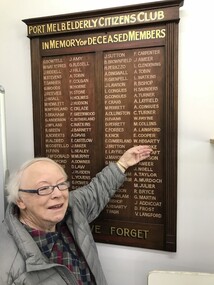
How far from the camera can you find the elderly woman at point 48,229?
39.6 inches

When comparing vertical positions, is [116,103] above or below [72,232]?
above

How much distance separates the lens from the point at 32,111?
1574mm

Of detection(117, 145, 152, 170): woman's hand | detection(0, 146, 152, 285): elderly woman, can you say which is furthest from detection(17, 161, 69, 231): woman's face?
detection(117, 145, 152, 170): woman's hand

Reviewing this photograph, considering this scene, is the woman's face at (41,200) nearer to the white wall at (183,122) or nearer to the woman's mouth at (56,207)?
the woman's mouth at (56,207)

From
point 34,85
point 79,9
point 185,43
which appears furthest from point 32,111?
point 185,43

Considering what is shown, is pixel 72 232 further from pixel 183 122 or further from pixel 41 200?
pixel 183 122

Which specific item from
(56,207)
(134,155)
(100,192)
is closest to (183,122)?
(134,155)

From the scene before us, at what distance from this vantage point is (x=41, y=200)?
3.60ft

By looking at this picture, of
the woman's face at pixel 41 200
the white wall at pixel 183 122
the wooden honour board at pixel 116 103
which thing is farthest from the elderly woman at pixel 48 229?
the white wall at pixel 183 122

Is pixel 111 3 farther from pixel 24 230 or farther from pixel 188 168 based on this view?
pixel 24 230

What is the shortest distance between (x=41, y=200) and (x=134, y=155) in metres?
0.52

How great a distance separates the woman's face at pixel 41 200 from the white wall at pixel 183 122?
520 millimetres

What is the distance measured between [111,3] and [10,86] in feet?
2.43

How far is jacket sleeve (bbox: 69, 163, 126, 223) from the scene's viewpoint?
1356 millimetres
